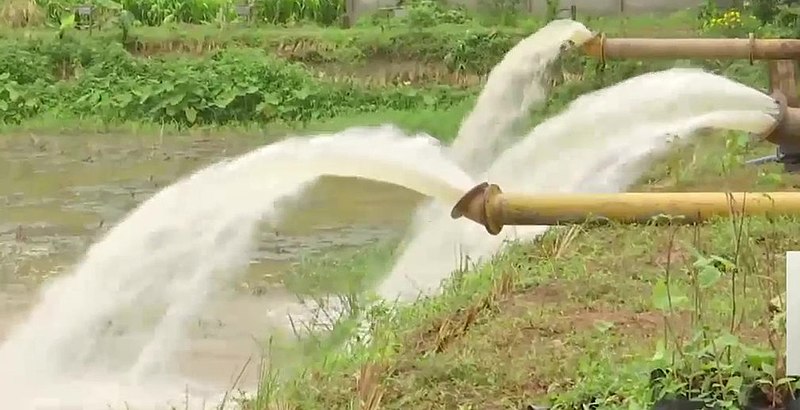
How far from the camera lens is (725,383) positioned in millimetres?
2357

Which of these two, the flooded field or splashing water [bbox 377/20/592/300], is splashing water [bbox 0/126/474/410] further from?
splashing water [bbox 377/20/592/300]

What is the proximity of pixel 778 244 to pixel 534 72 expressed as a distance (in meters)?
3.62

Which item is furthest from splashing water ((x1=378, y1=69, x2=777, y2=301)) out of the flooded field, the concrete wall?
the concrete wall

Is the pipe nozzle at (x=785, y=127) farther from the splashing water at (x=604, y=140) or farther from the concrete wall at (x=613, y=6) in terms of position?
the concrete wall at (x=613, y=6)

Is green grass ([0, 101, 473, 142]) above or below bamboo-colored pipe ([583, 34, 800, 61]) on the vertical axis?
below

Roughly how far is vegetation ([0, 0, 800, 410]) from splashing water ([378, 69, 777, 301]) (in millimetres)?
207

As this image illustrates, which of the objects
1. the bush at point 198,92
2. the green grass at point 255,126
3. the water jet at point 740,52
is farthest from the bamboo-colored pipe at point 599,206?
the bush at point 198,92

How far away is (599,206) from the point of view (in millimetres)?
3564

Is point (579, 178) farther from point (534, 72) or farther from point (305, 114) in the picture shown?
point (305, 114)

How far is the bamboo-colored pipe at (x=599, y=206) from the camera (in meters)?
3.52

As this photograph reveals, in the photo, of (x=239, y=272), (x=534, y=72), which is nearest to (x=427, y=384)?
(x=239, y=272)

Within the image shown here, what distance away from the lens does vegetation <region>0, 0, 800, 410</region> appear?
115 inches

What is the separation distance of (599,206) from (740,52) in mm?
2818

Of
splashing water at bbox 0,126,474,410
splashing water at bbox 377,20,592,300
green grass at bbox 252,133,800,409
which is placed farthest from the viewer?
splashing water at bbox 377,20,592,300
